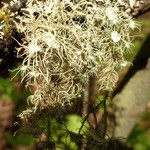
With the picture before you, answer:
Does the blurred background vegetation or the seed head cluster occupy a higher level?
the seed head cluster

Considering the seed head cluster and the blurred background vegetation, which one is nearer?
the seed head cluster

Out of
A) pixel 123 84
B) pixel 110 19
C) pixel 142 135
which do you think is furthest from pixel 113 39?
pixel 142 135

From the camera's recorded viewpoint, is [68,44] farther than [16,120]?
No

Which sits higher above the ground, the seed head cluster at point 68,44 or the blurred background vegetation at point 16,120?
the seed head cluster at point 68,44

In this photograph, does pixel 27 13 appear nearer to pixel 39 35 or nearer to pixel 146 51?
pixel 39 35

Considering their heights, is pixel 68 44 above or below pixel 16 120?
above

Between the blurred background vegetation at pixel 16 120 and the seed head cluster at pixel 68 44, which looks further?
the blurred background vegetation at pixel 16 120

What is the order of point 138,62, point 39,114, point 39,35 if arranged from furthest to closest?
point 138,62 → point 39,114 → point 39,35

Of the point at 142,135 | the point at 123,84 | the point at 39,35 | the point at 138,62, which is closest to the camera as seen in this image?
the point at 39,35
